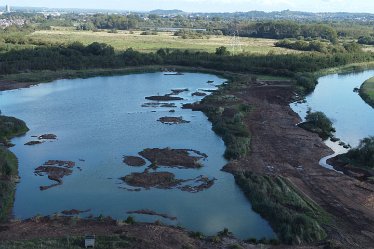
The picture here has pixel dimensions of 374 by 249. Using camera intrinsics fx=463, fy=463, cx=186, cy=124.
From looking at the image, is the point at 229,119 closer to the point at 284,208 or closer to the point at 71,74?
the point at 284,208

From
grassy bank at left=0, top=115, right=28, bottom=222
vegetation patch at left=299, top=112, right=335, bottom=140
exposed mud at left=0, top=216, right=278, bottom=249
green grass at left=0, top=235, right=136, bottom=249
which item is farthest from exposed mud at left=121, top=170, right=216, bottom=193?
vegetation patch at left=299, top=112, right=335, bottom=140

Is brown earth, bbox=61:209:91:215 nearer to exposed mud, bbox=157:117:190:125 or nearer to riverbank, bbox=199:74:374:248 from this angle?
riverbank, bbox=199:74:374:248

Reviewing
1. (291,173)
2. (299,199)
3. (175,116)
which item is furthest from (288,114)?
(299,199)

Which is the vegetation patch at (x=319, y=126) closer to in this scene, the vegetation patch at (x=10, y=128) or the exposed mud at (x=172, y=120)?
the exposed mud at (x=172, y=120)

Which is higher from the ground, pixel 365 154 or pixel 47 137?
pixel 365 154

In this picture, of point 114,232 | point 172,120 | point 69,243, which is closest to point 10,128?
point 172,120

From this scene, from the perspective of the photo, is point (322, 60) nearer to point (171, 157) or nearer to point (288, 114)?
point (288, 114)

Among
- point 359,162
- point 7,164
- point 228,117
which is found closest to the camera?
point 7,164
